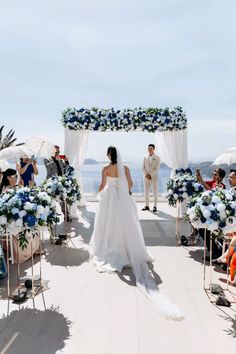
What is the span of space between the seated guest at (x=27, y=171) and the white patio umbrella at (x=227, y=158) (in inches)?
204

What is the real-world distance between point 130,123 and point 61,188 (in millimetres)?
3422

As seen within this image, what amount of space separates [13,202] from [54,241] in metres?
3.32

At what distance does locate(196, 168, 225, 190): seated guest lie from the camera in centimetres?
605

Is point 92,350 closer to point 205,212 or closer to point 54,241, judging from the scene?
point 205,212

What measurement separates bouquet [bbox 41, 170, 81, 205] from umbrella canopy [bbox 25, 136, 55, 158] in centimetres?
113

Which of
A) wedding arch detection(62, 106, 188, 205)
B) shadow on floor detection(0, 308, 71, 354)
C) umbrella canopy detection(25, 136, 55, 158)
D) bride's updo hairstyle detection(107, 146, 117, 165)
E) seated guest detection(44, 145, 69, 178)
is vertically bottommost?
shadow on floor detection(0, 308, 71, 354)

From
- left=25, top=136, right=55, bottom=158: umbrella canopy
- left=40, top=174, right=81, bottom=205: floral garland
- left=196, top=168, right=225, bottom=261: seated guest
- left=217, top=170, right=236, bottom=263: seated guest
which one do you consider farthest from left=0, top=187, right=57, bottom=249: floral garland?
left=25, top=136, right=55, bottom=158: umbrella canopy

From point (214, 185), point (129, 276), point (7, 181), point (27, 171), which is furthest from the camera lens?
point (27, 171)

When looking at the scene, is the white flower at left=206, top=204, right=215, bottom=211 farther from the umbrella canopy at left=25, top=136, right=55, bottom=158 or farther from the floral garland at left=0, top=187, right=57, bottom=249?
the umbrella canopy at left=25, top=136, right=55, bottom=158

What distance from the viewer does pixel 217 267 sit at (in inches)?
210

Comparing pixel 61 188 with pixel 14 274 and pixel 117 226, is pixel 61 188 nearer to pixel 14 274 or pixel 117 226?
pixel 117 226

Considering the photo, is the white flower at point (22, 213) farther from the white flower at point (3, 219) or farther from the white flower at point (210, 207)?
the white flower at point (210, 207)

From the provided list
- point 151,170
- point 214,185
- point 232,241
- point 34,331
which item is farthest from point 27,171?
point 232,241

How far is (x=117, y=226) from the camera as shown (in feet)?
18.2
